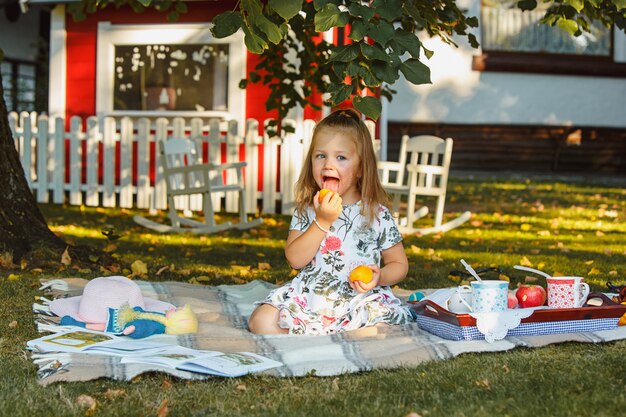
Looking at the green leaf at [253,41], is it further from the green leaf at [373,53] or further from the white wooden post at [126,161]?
the white wooden post at [126,161]

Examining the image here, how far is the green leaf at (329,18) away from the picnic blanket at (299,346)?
132 centimetres

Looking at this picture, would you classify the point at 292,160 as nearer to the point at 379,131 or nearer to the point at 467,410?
the point at 379,131

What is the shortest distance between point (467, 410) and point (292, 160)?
8.40 m

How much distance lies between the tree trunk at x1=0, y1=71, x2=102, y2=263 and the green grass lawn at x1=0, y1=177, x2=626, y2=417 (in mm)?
269

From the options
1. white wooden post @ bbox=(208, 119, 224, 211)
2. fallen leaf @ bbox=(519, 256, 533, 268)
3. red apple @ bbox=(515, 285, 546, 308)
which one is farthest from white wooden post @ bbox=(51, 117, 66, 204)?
red apple @ bbox=(515, 285, 546, 308)

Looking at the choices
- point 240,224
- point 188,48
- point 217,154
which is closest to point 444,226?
point 240,224

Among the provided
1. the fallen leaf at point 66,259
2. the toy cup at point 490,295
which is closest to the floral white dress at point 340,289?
the toy cup at point 490,295

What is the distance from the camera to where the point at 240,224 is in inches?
391

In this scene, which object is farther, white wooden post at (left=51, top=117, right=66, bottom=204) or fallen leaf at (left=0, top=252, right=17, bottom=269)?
white wooden post at (left=51, top=117, right=66, bottom=204)

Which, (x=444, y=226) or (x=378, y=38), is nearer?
(x=378, y=38)

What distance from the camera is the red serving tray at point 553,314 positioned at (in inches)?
167

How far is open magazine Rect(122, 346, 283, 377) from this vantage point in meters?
3.69

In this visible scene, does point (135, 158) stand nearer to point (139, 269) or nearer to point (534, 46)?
point (139, 269)

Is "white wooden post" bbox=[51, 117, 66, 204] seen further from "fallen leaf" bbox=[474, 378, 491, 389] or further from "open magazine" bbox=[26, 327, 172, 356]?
"fallen leaf" bbox=[474, 378, 491, 389]
